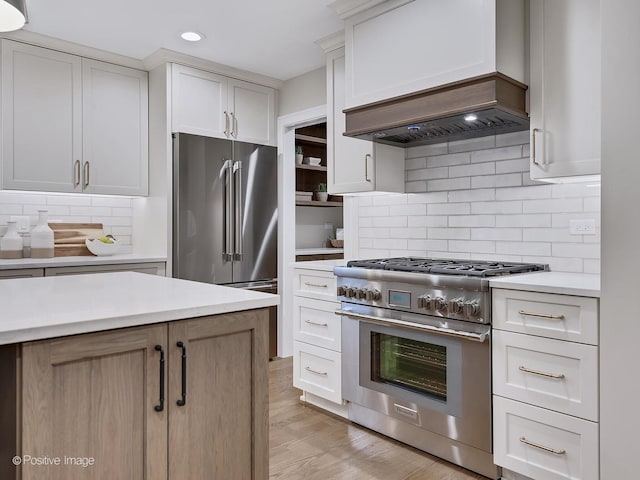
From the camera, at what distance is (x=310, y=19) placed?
311 cm

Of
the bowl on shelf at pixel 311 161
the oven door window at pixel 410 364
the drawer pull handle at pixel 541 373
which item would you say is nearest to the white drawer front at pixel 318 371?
the oven door window at pixel 410 364

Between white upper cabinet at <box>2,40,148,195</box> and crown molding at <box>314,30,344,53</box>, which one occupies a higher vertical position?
crown molding at <box>314,30,344,53</box>

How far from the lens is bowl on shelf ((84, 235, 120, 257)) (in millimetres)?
3744

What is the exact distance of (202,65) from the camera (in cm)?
383

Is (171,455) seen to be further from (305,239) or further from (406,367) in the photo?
(305,239)

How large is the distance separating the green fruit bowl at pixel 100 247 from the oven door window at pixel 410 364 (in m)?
2.33

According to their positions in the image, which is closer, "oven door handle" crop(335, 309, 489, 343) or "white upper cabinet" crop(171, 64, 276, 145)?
"oven door handle" crop(335, 309, 489, 343)

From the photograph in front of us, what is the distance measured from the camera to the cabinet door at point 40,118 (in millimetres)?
3281

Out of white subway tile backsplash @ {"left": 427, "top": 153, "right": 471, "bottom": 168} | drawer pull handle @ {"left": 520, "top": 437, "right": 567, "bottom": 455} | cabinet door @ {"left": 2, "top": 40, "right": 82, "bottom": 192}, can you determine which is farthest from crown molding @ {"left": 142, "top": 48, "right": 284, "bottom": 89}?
drawer pull handle @ {"left": 520, "top": 437, "right": 567, "bottom": 455}

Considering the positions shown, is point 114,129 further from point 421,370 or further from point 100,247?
point 421,370

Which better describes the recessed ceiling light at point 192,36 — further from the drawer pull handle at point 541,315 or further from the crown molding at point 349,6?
the drawer pull handle at point 541,315

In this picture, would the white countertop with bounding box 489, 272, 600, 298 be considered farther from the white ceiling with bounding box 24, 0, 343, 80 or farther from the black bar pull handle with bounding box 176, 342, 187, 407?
the white ceiling with bounding box 24, 0, 343, 80

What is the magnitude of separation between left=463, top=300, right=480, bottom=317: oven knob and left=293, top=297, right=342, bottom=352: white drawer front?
91cm

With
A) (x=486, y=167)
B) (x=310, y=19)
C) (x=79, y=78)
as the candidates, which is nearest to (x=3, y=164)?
(x=79, y=78)
